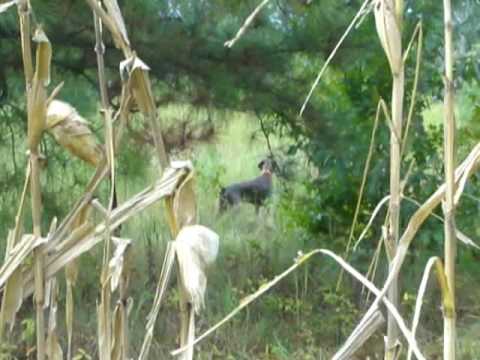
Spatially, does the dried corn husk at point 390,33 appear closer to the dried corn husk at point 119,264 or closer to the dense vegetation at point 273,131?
the dried corn husk at point 119,264

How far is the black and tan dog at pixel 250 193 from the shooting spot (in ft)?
15.6

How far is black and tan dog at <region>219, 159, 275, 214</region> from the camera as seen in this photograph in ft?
15.6

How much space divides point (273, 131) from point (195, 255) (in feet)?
9.50

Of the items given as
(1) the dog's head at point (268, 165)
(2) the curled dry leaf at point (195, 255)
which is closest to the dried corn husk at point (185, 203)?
(2) the curled dry leaf at point (195, 255)

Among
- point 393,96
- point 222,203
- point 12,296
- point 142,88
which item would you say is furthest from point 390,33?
point 222,203

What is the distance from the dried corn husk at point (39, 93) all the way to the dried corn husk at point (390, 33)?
0.36 meters

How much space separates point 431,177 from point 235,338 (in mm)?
841

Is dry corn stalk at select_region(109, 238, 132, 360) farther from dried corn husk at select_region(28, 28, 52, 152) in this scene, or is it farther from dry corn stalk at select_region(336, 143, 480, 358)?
dry corn stalk at select_region(336, 143, 480, 358)

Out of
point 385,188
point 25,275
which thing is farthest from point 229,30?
point 25,275

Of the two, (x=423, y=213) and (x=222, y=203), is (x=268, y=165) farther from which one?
(x=423, y=213)

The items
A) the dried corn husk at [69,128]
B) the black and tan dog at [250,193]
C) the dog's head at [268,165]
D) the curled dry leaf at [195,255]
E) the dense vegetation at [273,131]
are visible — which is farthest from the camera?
the black and tan dog at [250,193]

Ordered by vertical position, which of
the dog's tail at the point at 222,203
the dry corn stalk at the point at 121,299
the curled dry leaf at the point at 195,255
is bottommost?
the dog's tail at the point at 222,203

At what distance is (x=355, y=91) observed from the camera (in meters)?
3.78

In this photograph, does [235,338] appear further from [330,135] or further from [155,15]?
[155,15]
